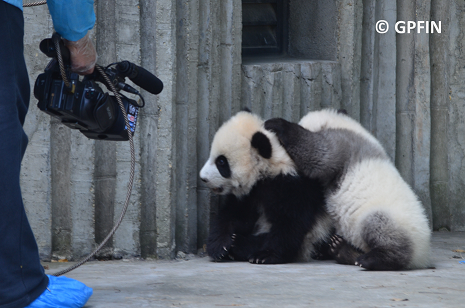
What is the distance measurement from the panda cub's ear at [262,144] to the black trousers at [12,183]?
1.98m

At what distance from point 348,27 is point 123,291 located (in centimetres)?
323

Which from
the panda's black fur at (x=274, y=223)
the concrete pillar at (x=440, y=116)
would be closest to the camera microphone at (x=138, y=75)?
the panda's black fur at (x=274, y=223)

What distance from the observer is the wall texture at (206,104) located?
13.1 feet

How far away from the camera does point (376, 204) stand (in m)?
3.87

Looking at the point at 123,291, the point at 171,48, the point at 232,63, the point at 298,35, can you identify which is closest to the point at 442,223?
the point at 298,35

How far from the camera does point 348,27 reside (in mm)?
5074

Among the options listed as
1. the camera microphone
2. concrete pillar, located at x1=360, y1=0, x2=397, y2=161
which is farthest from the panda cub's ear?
concrete pillar, located at x1=360, y1=0, x2=397, y2=161

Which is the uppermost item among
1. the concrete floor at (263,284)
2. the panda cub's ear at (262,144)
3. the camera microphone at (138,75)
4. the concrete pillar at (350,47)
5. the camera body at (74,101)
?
the concrete pillar at (350,47)

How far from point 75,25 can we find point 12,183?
74 centimetres

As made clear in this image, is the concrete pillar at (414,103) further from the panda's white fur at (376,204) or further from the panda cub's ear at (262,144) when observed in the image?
the panda cub's ear at (262,144)

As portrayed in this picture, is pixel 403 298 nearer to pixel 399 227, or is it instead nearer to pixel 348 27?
pixel 399 227

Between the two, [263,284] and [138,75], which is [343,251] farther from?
[138,75]

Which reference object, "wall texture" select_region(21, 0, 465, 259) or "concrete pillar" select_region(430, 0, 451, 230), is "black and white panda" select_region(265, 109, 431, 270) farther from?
"concrete pillar" select_region(430, 0, 451, 230)

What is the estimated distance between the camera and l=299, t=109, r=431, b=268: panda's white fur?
3.77 meters
